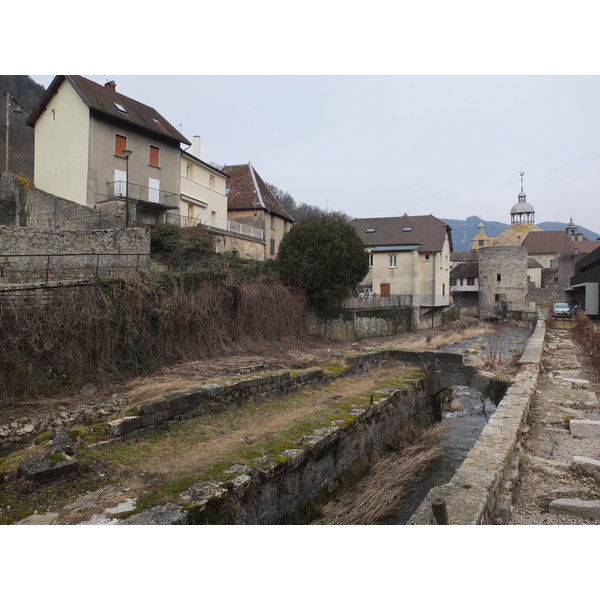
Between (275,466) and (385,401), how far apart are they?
470cm

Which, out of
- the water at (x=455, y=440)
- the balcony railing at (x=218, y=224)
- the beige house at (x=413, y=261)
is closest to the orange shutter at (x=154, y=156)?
the balcony railing at (x=218, y=224)

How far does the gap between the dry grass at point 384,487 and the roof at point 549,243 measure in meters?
77.0

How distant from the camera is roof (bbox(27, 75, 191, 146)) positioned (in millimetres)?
19344

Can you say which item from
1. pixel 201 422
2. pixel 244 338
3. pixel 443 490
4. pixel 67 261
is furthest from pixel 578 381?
pixel 67 261

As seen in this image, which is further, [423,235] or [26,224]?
[423,235]

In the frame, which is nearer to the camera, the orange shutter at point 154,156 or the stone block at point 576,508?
the stone block at point 576,508

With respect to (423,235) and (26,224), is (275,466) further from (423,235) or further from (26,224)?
(423,235)

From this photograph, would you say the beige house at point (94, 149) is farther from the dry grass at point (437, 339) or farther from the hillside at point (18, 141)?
the dry grass at point (437, 339)

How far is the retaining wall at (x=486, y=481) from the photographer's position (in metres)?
3.76

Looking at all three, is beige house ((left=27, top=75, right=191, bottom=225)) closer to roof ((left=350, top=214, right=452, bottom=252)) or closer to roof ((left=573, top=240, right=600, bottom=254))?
roof ((left=350, top=214, right=452, bottom=252))

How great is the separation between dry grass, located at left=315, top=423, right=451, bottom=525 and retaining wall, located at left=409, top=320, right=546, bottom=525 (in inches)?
72.5

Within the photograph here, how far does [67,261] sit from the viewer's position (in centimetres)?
1380

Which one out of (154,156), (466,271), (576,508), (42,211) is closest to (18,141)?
(154,156)

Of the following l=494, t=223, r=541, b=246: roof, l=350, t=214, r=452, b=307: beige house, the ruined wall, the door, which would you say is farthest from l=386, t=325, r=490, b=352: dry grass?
l=494, t=223, r=541, b=246: roof
